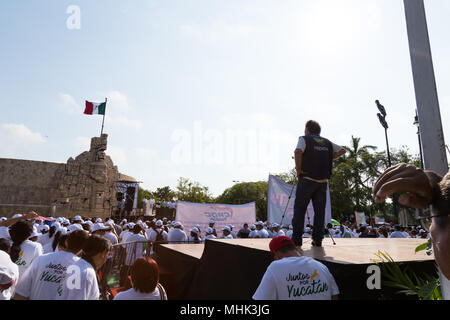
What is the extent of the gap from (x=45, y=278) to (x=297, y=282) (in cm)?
261

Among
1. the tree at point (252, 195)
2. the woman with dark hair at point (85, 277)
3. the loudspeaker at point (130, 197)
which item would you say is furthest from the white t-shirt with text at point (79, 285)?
the tree at point (252, 195)

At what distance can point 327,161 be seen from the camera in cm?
425

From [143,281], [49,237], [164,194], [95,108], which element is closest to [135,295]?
[143,281]

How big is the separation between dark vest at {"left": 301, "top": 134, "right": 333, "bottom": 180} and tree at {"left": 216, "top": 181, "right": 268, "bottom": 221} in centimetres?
5024

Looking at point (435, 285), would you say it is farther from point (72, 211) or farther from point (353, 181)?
point (353, 181)

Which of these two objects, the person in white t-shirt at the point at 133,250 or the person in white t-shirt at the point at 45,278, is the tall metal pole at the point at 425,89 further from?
the person in white t-shirt at the point at 133,250

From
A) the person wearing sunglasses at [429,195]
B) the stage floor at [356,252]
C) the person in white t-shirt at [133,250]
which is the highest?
the person wearing sunglasses at [429,195]

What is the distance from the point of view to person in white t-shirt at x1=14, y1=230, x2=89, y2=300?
298 centimetres

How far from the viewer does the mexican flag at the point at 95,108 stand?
33.1 metres

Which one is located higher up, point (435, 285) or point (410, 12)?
point (410, 12)

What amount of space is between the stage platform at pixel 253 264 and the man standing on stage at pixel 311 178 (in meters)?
0.30

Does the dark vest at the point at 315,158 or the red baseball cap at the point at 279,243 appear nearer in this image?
the red baseball cap at the point at 279,243

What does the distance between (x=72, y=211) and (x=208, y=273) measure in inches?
1226
